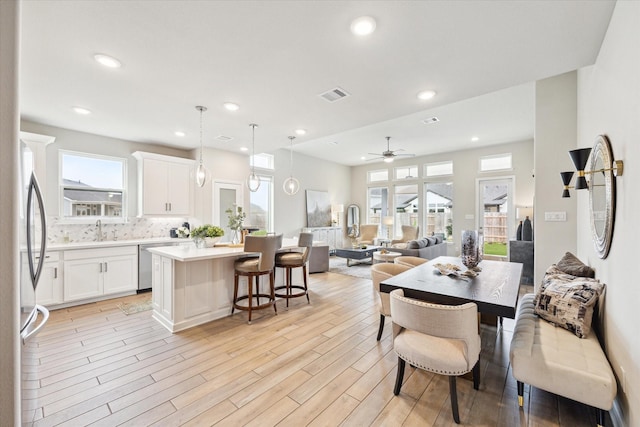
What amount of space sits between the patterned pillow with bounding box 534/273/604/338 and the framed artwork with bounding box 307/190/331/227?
21.4 feet

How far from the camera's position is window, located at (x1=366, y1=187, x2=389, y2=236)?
9500 mm

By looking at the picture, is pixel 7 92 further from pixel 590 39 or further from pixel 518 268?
pixel 518 268

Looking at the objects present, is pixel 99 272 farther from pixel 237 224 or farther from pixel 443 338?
pixel 443 338

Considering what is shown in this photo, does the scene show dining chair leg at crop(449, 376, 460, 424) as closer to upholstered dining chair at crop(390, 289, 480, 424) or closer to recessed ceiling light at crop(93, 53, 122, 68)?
upholstered dining chair at crop(390, 289, 480, 424)

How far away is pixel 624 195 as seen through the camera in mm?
1637

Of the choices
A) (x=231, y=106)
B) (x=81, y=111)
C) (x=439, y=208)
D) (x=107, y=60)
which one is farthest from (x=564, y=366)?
(x=439, y=208)

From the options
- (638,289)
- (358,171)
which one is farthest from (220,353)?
(358,171)

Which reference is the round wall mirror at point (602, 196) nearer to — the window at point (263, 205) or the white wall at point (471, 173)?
the white wall at point (471, 173)

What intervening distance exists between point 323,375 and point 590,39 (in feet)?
10.9

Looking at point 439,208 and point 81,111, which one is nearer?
point 81,111

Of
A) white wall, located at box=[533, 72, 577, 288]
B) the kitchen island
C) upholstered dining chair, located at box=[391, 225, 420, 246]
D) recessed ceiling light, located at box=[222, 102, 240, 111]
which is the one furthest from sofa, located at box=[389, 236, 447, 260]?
recessed ceiling light, located at box=[222, 102, 240, 111]

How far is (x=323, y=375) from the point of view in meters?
2.24

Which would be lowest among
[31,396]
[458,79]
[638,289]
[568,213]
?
[31,396]

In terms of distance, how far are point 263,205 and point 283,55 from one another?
17.3ft
